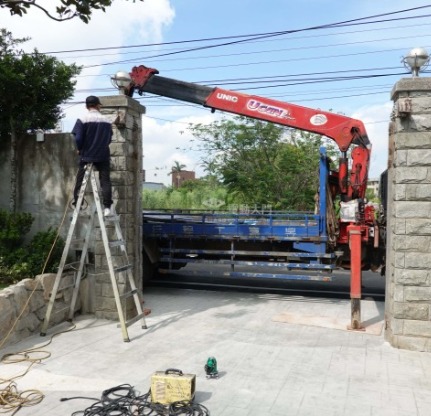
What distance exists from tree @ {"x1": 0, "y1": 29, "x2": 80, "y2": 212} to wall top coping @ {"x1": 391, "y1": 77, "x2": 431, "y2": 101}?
632cm

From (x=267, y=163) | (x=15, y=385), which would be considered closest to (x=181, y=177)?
(x=267, y=163)

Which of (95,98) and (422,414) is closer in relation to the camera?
(422,414)

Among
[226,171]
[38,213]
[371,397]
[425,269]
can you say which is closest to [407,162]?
[425,269]

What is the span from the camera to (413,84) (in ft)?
21.5

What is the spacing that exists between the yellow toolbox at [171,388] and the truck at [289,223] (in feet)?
16.8

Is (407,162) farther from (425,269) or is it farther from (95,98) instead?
(95,98)

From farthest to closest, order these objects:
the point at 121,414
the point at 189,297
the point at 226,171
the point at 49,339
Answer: the point at 226,171
the point at 189,297
the point at 49,339
the point at 121,414

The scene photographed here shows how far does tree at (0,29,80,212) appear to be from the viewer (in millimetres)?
8695

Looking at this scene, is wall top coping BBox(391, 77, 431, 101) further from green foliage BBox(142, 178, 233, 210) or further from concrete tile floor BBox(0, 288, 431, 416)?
green foliage BBox(142, 178, 233, 210)

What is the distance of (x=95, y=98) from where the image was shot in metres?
7.36

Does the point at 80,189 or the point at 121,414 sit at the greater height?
the point at 80,189

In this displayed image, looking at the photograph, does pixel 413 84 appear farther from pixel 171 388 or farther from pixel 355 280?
pixel 171 388

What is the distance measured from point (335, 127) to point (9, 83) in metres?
6.27

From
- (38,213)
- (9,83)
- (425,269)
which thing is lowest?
(425,269)
